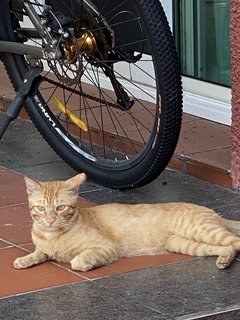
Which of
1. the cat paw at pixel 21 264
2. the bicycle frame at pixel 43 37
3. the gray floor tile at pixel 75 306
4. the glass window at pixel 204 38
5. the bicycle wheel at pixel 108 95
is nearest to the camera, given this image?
the gray floor tile at pixel 75 306

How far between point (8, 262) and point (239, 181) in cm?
144

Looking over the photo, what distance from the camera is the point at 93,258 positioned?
5.12 metres

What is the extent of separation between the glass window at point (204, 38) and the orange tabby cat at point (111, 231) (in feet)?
7.07

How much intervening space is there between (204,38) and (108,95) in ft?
2.65

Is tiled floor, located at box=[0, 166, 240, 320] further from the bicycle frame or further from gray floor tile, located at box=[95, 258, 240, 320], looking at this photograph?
the bicycle frame

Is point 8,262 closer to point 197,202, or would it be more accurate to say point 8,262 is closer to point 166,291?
point 166,291

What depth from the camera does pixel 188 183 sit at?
20.7 ft

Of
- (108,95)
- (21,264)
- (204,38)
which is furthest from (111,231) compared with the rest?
(204,38)

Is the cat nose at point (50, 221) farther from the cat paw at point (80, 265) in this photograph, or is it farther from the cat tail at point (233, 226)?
the cat tail at point (233, 226)

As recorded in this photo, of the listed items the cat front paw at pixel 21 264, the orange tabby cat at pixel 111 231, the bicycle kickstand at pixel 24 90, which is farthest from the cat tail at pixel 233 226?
the bicycle kickstand at pixel 24 90

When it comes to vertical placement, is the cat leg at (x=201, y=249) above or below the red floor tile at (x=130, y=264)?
above

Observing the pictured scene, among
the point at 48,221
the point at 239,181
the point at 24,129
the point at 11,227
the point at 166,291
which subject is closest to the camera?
the point at 166,291

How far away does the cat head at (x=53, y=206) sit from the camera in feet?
17.1

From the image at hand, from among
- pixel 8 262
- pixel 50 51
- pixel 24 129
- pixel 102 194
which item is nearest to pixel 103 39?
pixel 50 51
